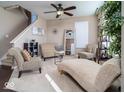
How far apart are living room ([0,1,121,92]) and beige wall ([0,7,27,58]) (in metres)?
0.05

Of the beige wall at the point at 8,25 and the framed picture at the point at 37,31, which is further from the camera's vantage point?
the framed picture at the point at 37,31

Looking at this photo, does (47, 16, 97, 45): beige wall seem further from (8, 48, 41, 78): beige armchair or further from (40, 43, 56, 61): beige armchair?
(8, 48, 41, 78): beige armchair

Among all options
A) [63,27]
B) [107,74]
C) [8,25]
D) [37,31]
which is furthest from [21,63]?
[63,27]

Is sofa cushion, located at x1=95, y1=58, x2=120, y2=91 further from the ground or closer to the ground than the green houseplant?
closer to the ground

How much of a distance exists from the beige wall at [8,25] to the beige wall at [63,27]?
2.14m

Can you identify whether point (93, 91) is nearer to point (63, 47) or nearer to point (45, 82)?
point (45, 82)

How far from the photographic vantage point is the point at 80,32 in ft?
26.7

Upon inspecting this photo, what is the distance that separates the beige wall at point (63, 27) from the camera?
779 cm

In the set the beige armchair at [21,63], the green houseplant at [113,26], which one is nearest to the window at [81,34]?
the beige armchair at [21,63]

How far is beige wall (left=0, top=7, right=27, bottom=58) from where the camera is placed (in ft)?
19.6

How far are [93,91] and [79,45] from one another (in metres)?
6.09

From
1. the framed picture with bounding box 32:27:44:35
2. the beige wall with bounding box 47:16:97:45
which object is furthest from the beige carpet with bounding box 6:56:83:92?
the beige wall with bounding box 47:16:97:45

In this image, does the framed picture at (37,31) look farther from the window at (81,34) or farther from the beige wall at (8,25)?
the window at (81,34)

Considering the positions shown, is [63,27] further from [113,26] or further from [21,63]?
[113,26]
